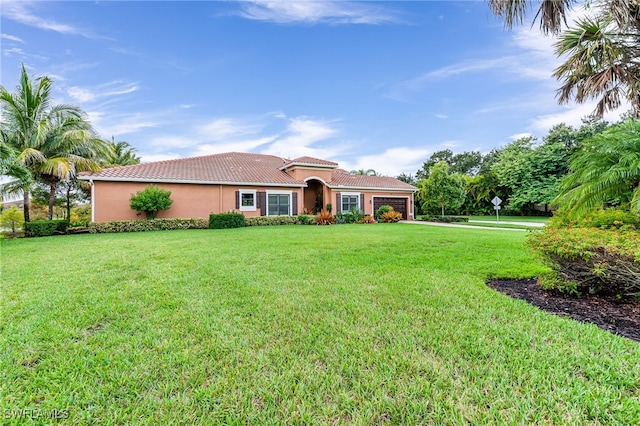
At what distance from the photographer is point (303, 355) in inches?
99.9

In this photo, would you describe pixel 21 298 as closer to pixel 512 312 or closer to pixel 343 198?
pixel 512 312

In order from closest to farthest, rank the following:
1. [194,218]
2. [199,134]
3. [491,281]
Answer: [491,281], [194,218], [199,134]

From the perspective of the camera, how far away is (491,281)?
506 cm

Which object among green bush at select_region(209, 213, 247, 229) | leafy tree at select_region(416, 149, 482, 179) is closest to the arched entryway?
green bush at select_region(209, 213, 247, 229)

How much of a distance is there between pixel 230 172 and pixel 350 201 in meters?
9.43

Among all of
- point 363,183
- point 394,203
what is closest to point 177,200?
point 363,183

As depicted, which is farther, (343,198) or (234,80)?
(343,198)

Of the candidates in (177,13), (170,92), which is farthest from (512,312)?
(170,92)

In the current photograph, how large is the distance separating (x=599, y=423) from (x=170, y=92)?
61.1 feet

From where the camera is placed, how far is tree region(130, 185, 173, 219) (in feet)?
48.0

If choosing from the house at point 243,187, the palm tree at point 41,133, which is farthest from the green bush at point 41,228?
the palm tree at point 41,133

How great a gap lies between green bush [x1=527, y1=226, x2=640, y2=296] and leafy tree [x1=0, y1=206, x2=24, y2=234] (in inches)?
779

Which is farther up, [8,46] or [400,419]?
[8,46]

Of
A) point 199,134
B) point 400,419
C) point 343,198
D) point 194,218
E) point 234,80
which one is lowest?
point 400,419
